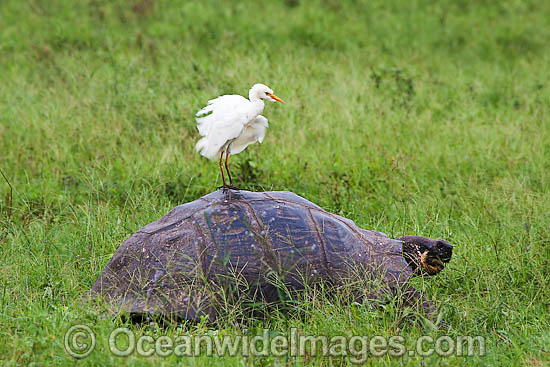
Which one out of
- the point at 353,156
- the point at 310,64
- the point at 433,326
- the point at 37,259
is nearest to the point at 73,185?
the point at 37,259

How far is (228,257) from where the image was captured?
3070 mm

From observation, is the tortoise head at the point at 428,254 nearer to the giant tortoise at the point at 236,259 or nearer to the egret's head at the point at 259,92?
the giant tortoise at the point at 236,259

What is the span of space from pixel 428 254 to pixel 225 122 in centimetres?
150

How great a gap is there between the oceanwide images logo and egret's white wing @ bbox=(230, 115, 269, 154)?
3.70 feet

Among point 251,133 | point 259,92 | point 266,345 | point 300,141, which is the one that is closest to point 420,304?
point 266,345

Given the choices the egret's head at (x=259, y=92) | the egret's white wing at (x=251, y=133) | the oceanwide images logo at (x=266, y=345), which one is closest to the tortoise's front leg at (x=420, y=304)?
the oceanwide images logo at (x=266, y=345)

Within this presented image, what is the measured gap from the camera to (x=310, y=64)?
793 centimetres

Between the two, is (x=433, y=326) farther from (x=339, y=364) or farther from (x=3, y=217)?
(x=3, y=217)

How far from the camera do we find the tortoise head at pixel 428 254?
350 cm

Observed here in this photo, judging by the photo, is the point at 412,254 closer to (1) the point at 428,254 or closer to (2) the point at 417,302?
(1) the point at 428,254

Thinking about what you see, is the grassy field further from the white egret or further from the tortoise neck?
the white egret

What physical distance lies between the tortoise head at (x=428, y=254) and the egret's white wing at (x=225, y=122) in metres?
1.32

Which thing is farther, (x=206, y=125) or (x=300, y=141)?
(x=300, y=141)

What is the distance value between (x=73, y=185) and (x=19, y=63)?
3.68 meters
